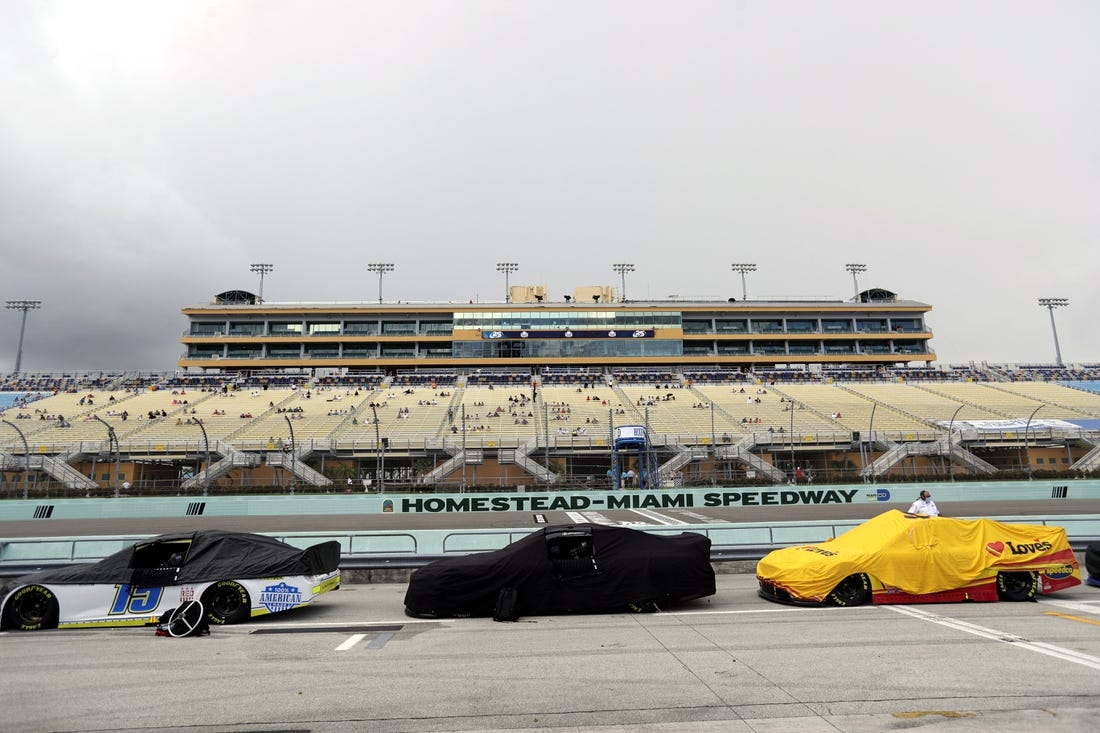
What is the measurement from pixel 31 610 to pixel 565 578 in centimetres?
730

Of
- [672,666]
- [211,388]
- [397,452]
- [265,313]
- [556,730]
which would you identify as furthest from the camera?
[265,313]

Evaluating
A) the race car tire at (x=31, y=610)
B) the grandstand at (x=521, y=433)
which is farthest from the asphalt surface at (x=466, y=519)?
the race car tire at (x=31, y=610)

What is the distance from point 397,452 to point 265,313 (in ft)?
151

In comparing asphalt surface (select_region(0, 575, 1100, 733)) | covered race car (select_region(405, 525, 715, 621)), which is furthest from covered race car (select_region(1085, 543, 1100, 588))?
covered race car (select_region(405, 525, 715, 621))

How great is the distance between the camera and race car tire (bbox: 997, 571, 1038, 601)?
9672 millimetres

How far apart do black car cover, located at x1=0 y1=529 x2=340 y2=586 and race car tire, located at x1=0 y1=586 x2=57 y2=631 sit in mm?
179

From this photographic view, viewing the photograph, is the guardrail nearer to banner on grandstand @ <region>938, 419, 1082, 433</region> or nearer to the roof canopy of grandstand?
banner on grandstand @ <region>938, 419, 1082, 433</region>

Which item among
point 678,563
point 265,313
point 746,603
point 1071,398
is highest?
point 265,313

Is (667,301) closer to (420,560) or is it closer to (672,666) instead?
(420,560)

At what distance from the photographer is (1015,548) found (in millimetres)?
9773

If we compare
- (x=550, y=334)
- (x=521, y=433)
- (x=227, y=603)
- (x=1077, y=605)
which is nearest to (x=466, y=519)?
(x=227, y=603)

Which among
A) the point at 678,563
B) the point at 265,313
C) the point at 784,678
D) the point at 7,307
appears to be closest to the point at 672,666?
the point at 784,678

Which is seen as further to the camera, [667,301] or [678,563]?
[667,301]

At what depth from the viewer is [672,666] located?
6.54 m
